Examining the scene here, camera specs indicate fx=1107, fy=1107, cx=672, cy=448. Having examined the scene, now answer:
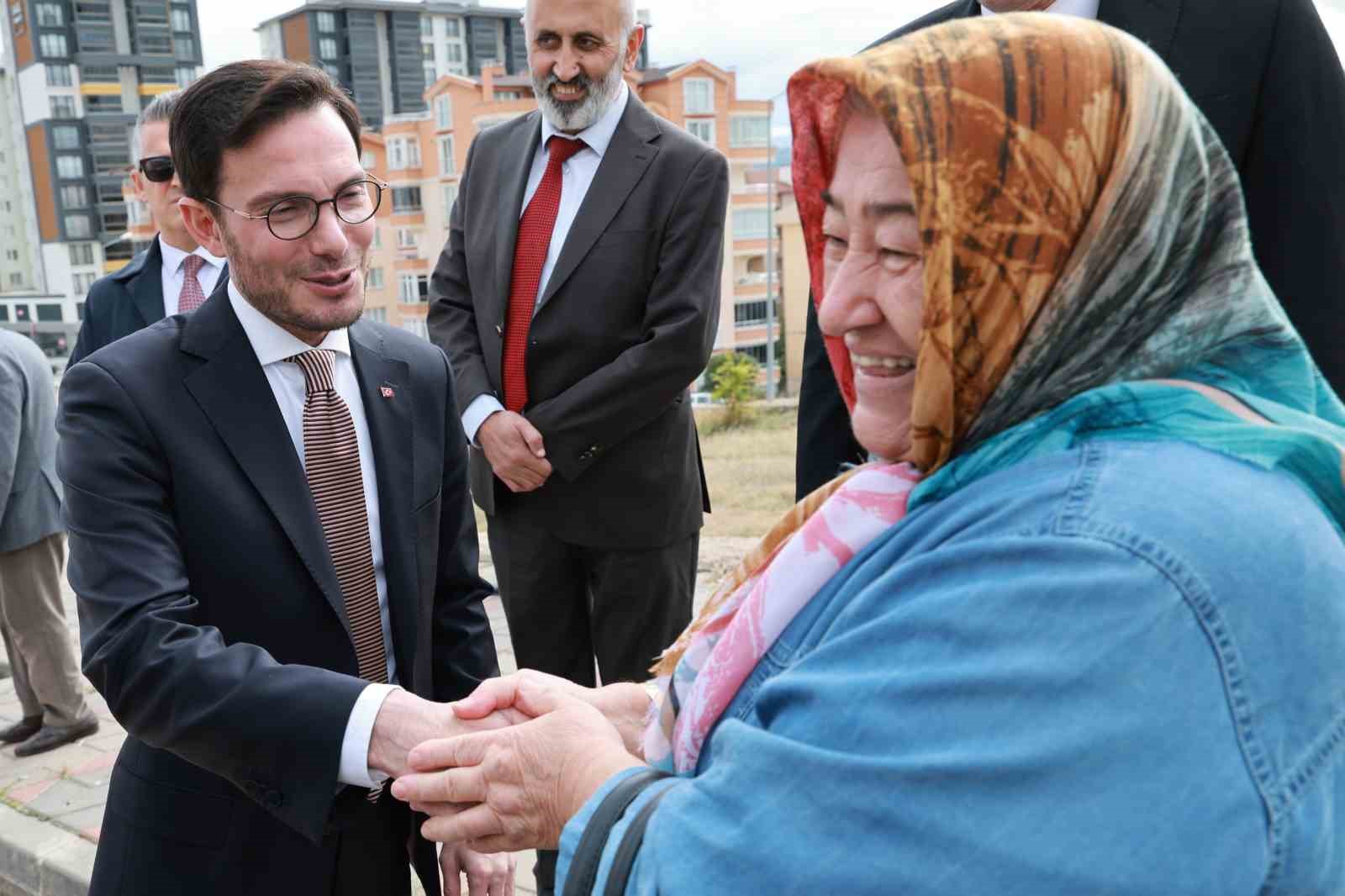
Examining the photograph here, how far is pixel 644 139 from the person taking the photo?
11.9 feet

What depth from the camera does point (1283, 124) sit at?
2172mm

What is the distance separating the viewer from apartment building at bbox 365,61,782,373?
5297 centimetres

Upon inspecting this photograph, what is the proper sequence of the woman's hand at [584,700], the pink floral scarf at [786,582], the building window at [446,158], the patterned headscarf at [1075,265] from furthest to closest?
the building window at [446,158] → the woman's hand at [584,700] → the pink floral scarf at [786,582] → the patterned headscarf at [1075,265]

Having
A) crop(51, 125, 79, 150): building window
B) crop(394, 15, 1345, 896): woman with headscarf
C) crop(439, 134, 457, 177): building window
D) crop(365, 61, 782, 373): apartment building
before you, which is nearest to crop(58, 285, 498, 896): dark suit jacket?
crop(394, 15, 1345, 896): woman with headscarf

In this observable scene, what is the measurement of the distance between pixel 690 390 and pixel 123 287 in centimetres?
232

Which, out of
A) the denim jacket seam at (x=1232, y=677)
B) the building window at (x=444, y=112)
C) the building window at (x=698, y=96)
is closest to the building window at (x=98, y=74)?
the building window at (x=444, y=112)

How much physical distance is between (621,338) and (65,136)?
2995 inches

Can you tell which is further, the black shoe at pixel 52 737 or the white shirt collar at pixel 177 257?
the black shoe at pixel 52 737

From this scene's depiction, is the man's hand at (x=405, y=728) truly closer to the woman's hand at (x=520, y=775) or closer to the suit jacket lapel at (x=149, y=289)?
the woman's hand at (x=520, y=775)

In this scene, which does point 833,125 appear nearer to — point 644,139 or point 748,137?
point 644,139

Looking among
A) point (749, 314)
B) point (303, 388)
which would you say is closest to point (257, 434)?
point (303, 388)

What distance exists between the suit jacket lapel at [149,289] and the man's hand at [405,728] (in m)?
2.84

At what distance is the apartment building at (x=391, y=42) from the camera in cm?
7556

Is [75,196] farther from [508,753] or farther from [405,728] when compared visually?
[508,753]
